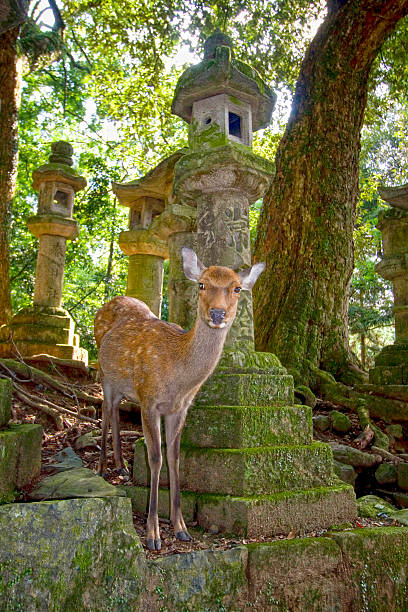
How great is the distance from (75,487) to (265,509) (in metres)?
1.24

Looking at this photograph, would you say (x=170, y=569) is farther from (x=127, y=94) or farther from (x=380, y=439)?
(x=127, y=94)

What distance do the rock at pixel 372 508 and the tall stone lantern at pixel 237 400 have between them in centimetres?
42

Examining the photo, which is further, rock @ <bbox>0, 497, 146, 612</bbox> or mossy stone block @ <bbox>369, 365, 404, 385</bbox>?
mossy stone block @ <bbox>369, 365, 404, 385</bbox>

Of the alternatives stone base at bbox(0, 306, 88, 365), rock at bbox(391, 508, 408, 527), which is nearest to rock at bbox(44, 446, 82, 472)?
rock at bbox(391, 508, 408, 527)

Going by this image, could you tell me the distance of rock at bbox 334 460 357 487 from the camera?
4.74 meters

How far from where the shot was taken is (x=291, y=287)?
748 cm

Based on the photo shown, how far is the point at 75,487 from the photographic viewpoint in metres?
3.07

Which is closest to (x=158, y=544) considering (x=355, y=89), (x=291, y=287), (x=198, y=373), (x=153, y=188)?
(x=198, y=373)

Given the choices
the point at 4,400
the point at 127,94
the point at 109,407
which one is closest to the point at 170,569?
the point at 4,400

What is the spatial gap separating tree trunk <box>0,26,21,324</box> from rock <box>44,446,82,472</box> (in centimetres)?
502

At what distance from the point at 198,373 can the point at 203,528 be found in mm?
1044

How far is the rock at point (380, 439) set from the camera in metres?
5.66

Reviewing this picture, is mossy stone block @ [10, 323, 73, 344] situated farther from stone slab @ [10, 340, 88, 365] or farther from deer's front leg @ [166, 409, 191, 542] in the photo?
deer's front leg @ [166, 409, 191, 542]

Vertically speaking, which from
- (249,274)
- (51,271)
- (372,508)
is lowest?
(372,508)
